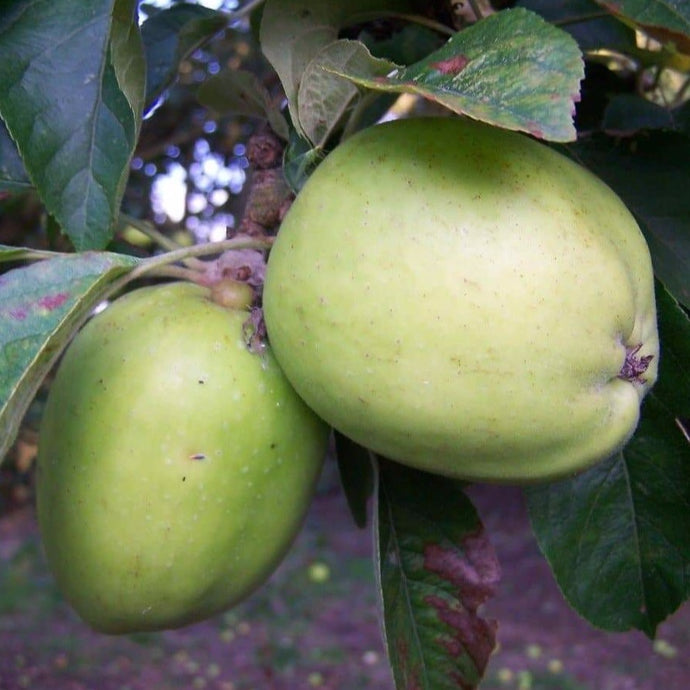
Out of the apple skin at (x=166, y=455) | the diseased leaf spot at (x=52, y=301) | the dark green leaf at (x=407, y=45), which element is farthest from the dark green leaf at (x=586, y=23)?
the diseased leaf spot at (x=52, y=301)

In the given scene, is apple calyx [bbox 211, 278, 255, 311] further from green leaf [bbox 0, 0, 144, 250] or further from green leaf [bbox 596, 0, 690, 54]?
green leaf [bbox 596, 0, 690, 54]

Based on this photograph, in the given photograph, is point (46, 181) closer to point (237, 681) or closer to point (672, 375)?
point (672, 375)

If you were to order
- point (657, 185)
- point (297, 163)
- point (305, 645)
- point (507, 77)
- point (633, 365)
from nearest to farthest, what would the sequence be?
point (507, 77) < point (633, 365) < point (297, 163) < point (657, 185) < point (305, 645)

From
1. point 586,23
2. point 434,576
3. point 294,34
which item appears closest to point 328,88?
point 294,34

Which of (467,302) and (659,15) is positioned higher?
(659,15)

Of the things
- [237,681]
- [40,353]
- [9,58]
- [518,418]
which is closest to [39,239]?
[9,58]

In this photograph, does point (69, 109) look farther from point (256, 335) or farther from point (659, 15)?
point (659, 15)

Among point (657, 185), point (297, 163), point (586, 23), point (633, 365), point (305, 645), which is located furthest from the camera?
point (305, 645)
